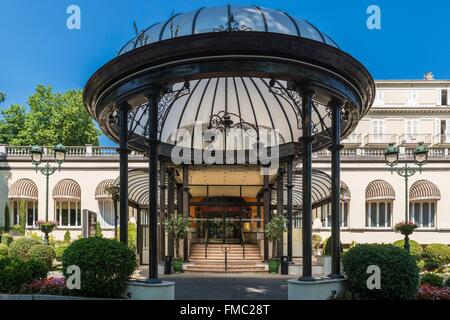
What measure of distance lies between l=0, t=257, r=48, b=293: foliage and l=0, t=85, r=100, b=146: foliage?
1648 inches

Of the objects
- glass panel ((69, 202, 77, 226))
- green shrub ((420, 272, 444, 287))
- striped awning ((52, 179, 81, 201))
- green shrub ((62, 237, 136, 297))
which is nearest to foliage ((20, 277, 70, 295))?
green shrub ((62, 237, 136, 297))

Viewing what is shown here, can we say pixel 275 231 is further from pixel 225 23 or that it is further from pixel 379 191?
pixel 379 191

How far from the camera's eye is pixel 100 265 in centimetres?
1065

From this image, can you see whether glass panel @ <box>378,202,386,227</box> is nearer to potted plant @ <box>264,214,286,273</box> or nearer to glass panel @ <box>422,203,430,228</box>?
glass panel @ <box>422,203,430,228</box>

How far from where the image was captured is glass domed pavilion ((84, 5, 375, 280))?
424 inches

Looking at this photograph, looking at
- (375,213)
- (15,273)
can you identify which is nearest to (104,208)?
(375,213)

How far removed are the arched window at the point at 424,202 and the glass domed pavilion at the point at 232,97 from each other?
80.3 ft

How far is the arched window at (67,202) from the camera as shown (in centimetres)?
4400

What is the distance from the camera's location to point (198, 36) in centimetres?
1055

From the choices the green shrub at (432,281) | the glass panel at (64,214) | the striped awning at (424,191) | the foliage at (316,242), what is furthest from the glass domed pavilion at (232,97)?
the glass panel at (64,214)

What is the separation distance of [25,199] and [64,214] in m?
3.76

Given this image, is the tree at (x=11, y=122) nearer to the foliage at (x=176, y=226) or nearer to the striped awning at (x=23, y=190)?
the striped awning at (x=23, y=190)
